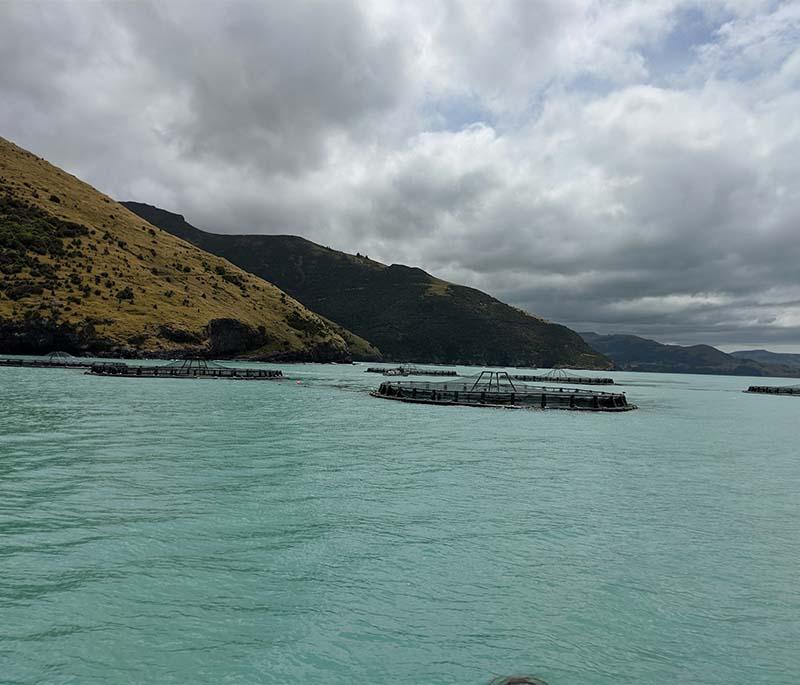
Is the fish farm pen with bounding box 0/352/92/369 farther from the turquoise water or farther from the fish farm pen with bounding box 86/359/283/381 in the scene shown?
the turquoise water

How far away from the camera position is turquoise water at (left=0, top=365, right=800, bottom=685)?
1120 centimetres

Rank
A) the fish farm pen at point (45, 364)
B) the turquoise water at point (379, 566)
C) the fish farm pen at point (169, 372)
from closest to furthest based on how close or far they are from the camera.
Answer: the turquoise water at point (379, 566)
the fish farm pen at point (169, 372)
the fish farm pen at point (45, 364)

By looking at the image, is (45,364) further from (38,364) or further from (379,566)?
(379,566)

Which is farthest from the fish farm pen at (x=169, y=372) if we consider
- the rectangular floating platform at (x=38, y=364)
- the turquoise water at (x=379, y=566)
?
the turquoise water at (x=379, y=566)

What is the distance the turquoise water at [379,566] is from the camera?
441 inches

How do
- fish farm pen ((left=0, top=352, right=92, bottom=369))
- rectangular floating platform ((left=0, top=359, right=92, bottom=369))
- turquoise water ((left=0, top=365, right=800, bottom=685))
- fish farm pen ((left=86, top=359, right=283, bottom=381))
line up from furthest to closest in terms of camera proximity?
fish farm pen ((left=0, top=352, right=92, bottom=369)) → rectangular floating platform ((left=0, top=359, right=92, bottom=369)) → fish farm pen ((left=86, top=359, right=283, bottom=381)) → turquoise water ((left=0, top=365, right=800, bottom=685))

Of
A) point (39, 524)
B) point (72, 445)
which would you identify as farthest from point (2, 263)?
point (39, 524)

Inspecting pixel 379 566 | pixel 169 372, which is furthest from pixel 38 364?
pixel 379 566

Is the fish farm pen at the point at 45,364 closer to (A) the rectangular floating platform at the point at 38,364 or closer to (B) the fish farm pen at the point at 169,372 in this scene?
(A) the rectangular floating platform at the point at 38,364

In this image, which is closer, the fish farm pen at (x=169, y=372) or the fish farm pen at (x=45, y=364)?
the fish farm pen at (x=169, y=372)

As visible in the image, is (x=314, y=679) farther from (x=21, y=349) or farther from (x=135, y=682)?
(x=21, y=349)

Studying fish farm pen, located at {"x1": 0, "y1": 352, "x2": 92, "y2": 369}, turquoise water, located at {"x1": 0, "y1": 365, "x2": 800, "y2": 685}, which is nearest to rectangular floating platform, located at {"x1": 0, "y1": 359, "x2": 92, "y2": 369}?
fish farm pen, located at {"x1": 0, "y1": 352, "x2": 92, "y2": 369}

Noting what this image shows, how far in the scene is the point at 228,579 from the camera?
14570 millimetres

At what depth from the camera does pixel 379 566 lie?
1617 centimetres
